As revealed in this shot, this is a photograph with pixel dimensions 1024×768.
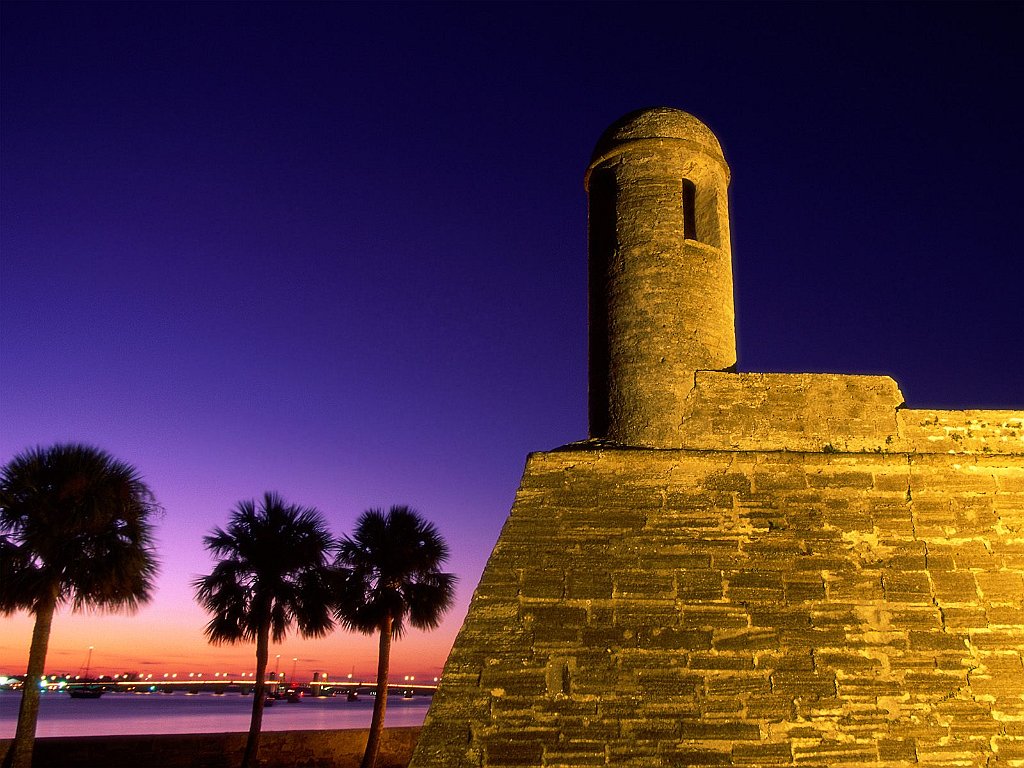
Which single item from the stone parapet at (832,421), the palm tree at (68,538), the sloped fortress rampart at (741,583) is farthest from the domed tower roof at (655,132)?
the palm tree at (68,538)

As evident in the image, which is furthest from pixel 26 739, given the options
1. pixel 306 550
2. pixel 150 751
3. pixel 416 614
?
pixel 416 614

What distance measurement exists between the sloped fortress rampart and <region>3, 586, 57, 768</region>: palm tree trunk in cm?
864

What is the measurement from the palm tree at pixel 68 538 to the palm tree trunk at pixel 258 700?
3.97m

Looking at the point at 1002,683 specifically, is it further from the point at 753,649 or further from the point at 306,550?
the point at 306,550

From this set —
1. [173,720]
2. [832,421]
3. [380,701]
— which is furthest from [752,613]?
[173,720]

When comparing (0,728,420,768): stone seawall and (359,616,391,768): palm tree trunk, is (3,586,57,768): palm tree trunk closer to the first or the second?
(0,728,420,768): stone seawall

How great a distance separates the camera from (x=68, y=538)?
1192cm

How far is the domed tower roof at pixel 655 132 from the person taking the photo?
8.15 meters

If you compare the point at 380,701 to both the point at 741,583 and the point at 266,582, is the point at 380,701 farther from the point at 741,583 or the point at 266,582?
the point at 741,583

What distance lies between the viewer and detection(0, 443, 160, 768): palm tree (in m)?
11.6

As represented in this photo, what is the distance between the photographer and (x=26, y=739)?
10.9 metres

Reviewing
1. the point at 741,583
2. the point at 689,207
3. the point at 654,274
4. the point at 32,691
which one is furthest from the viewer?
the point at 32,691

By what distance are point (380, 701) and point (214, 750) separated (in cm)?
326

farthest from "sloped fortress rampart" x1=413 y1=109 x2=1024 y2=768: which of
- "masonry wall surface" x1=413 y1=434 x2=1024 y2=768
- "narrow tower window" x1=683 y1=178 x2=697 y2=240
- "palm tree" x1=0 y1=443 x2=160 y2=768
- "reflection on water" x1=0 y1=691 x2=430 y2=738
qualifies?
"reflection on water" x1=0 y1=691 x2=430 y2=738
